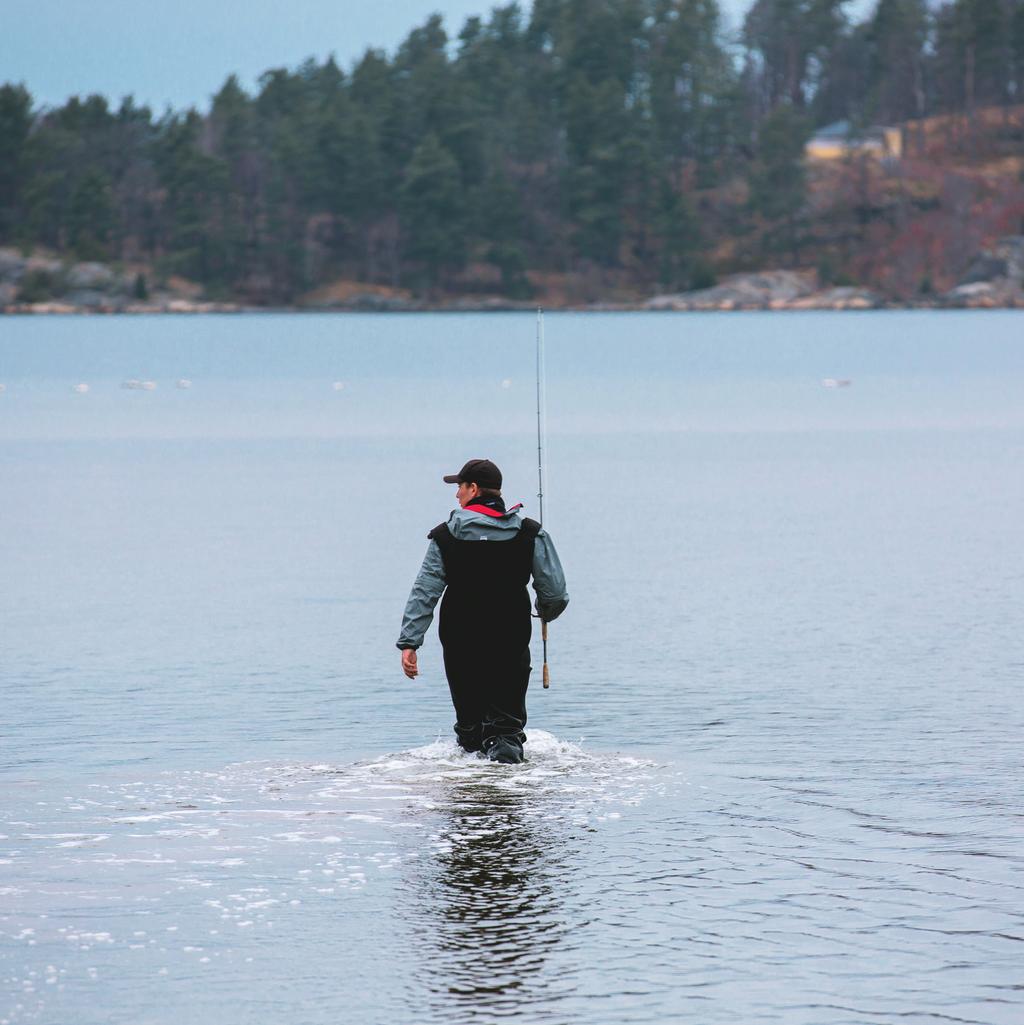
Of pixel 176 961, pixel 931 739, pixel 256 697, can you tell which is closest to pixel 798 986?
pixel 176 961

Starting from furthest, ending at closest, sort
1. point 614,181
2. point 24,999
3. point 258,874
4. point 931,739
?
point 614,181
point 931,739
point 258,874
point 24,999

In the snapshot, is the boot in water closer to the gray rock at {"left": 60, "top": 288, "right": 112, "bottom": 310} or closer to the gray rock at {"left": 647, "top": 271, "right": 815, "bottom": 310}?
the gray rock at {"left": 647, "top": 271, "right": 815, "bottom": 310}

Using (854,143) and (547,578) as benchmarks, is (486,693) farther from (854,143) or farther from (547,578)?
(854,143)

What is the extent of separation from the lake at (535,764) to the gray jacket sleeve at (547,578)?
3.26 feet

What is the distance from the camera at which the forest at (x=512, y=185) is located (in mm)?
169125

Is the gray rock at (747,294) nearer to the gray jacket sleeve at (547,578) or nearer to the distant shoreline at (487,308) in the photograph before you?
the distant shoreline at (487,308)

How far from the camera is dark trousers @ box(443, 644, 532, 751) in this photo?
34.1ft

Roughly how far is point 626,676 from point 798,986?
7158mm

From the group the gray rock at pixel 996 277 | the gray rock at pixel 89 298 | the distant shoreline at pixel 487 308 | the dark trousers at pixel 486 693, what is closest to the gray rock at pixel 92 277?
the gray rock at pixel 89 298

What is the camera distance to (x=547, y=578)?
10180 millimetres

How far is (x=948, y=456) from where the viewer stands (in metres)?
35.9

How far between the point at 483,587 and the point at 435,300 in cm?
16616

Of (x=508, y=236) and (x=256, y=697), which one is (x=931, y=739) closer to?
(x=256, y=697)

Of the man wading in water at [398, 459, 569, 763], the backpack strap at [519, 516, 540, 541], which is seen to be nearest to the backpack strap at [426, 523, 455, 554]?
the man wading in water at [398, 459, 569, 763]
